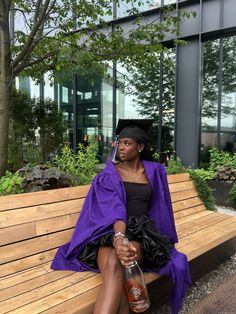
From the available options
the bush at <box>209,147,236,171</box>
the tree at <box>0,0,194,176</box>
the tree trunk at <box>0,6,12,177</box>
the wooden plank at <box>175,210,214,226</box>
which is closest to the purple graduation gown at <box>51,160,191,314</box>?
the wooden plank at <box>175,210,214,226</box>

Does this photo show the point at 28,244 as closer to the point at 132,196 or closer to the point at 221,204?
the point at 132,196

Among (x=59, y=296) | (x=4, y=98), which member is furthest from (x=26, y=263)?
(x=4, y=98)

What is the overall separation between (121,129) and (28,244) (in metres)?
1.27

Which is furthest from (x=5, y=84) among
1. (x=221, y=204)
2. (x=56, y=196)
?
(x=221, y=204)

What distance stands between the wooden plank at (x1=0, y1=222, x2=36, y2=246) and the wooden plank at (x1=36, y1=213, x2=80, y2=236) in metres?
0.06

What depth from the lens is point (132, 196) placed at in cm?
289

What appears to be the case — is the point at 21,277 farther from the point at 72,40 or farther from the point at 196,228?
the point at 72,40

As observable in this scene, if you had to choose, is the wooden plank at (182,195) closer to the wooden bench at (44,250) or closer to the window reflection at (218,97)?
the wooden bench at (44,250)

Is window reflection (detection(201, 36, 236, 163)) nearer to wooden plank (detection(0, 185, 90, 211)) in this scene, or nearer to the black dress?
wooden plank (detection(0, 185, 90, 211))

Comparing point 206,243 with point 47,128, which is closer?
point 206,243

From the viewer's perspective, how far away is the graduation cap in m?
2.96

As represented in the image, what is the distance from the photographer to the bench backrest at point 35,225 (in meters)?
2.65

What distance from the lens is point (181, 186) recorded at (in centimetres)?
469

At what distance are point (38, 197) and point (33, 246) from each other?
0.42 m
